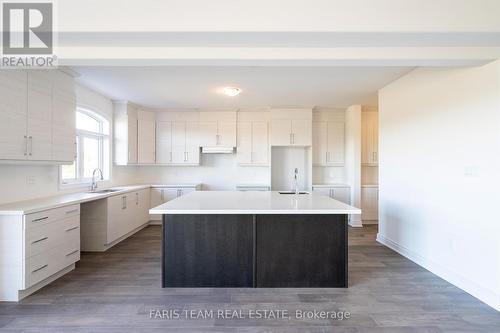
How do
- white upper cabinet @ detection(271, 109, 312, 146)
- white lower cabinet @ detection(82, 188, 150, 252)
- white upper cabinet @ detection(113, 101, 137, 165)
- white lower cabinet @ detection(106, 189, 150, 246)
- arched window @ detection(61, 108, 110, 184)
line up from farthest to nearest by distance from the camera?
white upper cabinet @ detection(271, 109, 312, 146)
white upper cabinet @ detection(113, 101, 137, 165)
arched window @ detection(61, 108, 110, 184)
white lower cabinet @ detection(106, 189, 150, 246)
white lower cabinet @ detection(82, 188, 150, 252)

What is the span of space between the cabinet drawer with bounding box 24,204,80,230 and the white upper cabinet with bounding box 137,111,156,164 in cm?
249

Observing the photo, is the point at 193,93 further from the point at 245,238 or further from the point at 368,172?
the point at 368,172

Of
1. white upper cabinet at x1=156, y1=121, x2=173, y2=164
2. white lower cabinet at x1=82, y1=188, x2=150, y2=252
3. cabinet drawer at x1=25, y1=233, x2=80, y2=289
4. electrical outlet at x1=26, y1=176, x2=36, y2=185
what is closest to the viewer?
cabinet drawer at x1=25, y1=233, x2=80, y2=289

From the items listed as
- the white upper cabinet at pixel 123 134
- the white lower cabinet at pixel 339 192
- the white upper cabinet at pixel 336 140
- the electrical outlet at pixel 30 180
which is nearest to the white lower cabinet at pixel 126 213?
the white upper cabinet at pixel 123 134

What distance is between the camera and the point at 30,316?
2.25 metres

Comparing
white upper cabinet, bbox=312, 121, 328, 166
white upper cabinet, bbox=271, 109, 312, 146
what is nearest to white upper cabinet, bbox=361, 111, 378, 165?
white upper cabinet, bbox=312, 121, 328, 166

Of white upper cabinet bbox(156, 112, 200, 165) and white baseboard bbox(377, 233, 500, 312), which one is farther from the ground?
white upper cabinet bbox(156, 112, 200, 165)

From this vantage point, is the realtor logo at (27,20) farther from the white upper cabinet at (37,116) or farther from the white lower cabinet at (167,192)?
the white lower cabinet at (167,192)

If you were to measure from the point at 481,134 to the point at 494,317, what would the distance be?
5.47 ft

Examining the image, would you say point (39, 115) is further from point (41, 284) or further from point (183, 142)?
point (183, 142)

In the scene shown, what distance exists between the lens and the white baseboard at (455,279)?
7.95ft

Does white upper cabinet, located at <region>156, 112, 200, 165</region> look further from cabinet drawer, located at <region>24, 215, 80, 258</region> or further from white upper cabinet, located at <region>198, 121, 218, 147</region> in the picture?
cabinet drawer, located at <region>24, 215, 80, 258</region>

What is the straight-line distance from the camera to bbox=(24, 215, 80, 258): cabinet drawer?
8.25ft

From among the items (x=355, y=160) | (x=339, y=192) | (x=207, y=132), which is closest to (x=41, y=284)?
(x=207, y=132)
